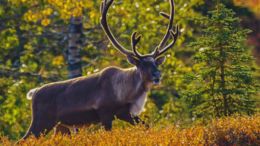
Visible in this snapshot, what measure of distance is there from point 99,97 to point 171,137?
2.28m

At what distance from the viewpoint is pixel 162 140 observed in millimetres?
4629

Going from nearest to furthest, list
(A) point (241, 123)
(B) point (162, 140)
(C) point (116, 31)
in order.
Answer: (B) point (162, 140)
(A) point (241, 123)
(C) point (116, 31)

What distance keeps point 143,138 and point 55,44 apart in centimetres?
715

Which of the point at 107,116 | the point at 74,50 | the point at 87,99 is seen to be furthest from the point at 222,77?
the point at 74,50

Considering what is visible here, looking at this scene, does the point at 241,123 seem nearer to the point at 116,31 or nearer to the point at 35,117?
the point at 35,117

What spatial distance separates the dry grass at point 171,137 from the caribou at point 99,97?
1.36 metres

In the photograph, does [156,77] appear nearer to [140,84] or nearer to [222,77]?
[140,84]

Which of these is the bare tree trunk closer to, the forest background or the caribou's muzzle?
the forest background

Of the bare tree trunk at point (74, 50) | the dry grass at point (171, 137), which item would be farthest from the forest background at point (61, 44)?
the dry grass at point (171, 137)

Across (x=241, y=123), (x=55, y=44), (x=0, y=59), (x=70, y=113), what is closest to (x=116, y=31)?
(x=55, y=44)

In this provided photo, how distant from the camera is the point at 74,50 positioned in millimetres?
8969

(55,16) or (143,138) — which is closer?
(143,138)

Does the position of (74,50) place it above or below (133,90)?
above

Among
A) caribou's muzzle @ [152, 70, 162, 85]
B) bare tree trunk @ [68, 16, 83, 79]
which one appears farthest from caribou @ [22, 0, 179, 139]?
bare tree trunk @ [68, 16, 83, 79]
